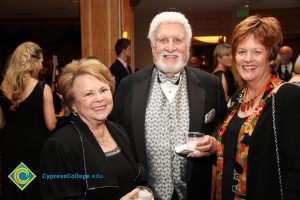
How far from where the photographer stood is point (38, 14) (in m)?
12.3

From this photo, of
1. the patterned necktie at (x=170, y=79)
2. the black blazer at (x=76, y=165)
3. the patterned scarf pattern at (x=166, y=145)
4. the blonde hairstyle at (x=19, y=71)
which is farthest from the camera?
the blonde hairstyle at (x=19, y=71)

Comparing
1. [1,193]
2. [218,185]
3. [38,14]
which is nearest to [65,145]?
[218,185]

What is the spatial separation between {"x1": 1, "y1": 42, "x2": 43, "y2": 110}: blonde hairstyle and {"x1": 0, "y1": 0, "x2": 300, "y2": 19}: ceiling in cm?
676

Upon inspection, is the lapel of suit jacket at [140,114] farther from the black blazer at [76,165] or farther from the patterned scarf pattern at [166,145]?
the black blazer at [76,165]

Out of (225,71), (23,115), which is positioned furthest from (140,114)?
(225,71)

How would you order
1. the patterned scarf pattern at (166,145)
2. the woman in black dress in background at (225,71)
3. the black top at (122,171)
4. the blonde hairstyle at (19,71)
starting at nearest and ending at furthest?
the black top at (122,171) → the patterned scarf pattern at (166,145) → the blonde hairstyle at (19,71) → the woman in black dress in background at (225,71)

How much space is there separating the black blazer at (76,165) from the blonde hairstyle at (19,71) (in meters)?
1.77

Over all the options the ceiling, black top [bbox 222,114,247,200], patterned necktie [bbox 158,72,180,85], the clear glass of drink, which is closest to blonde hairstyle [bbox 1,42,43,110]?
patterned necktie [bbox 158,72,180,85]

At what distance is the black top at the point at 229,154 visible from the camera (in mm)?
1842

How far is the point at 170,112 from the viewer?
2164 mm

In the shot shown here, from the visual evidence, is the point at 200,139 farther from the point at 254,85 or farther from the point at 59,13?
the point at 59,13

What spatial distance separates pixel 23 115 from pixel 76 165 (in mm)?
1982

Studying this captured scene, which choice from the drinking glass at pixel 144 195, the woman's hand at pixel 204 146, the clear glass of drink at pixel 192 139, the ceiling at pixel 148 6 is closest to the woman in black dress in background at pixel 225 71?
the woman's hand at pixel 204 146

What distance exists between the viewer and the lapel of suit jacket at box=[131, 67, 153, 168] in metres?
2.15
